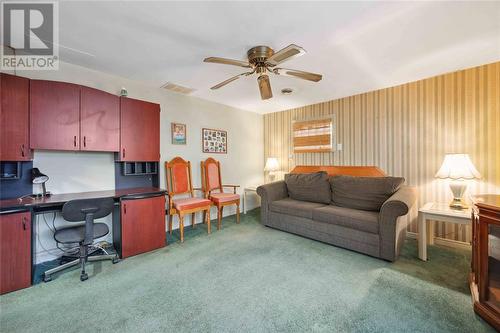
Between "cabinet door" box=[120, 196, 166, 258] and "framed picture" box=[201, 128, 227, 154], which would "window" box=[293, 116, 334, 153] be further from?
"cabinet door" box=[120, 196, 166, 258]

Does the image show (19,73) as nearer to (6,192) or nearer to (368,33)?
(6,192)

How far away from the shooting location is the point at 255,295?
1.78 m

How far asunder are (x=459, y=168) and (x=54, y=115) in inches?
184

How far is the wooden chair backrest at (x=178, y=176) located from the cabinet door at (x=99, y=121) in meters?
0.89

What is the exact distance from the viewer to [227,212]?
172 inches

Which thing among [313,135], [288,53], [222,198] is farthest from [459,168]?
[222,198]

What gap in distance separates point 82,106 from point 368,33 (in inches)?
125

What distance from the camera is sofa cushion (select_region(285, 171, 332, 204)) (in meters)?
3.40

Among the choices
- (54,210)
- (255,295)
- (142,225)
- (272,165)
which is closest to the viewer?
(255,295)

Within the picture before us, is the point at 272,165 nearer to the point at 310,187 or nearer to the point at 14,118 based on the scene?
the point at 310,187

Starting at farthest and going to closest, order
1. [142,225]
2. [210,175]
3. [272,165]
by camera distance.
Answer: [272,165], [210,175], [142,225]

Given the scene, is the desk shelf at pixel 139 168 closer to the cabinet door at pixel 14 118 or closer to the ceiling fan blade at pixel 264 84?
the cabinet door at pixel 14 118

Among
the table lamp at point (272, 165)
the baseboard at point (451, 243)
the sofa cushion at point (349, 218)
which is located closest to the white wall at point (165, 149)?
the table lamp at point (272, 165)

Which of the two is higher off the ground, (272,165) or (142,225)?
(272,165)
